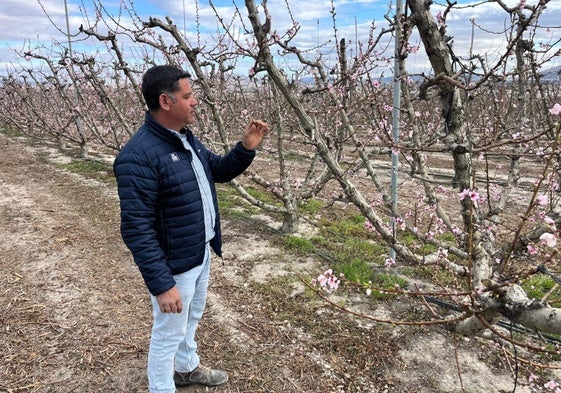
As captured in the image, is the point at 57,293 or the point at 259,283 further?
the point at 259,283

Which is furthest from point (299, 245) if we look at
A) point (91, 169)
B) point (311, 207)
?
point (91, 169)

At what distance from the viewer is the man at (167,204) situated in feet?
6.68

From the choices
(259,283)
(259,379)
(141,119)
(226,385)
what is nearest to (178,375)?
(226,385)

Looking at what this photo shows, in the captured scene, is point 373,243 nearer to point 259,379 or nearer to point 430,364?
point 430,364

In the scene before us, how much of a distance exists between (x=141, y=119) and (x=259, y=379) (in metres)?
11.6

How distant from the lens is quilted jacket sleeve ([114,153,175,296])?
79.1 inches

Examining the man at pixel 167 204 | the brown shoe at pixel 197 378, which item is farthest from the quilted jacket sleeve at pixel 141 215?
the brown shoe at pixel 197 378

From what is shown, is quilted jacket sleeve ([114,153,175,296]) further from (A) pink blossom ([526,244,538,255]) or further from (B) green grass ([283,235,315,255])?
(B) green grass ([283,235,315,255])

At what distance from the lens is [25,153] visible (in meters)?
13.8

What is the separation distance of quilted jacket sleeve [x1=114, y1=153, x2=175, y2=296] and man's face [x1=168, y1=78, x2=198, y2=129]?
32 cm

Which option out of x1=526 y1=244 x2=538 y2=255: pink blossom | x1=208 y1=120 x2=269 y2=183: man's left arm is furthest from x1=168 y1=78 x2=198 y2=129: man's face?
x1=526 y1=244 x2=538 y2=255: pink blossom

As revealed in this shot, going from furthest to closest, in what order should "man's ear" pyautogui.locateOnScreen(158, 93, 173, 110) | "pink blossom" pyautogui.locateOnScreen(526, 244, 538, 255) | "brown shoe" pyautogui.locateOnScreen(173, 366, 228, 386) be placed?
"brown shoe" pyautogui.locateOnScreen(173, 366, 228, 386) → "pink blossom" pyautogui.locateOnScreen(526, 244, 538, 255) → "man's ear" pyautogui.locateOnScreen(158, 93, 173, 110)

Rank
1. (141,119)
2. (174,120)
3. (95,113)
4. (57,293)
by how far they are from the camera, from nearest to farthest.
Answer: (174,120) < (57,293) < (141,119) < (95,113)

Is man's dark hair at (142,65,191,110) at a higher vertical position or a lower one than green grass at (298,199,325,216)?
higher
